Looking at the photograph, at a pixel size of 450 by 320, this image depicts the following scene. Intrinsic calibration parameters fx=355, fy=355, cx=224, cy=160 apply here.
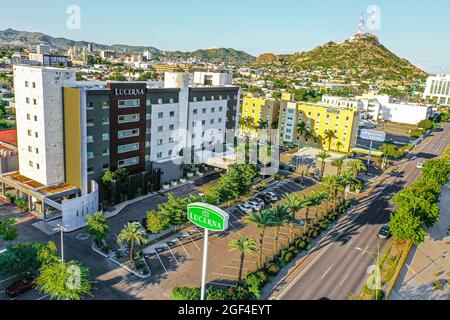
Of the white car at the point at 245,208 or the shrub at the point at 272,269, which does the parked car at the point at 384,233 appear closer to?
the white car at the point at 245,208

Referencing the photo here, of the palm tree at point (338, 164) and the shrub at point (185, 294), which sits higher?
the palm tree at point (338, 164)

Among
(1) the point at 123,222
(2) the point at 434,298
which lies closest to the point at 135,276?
(1) the point at 123,222

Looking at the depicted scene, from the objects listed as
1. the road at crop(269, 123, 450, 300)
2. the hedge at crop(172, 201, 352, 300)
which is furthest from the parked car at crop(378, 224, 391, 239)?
the hedge at crop(172, 201, 352, 300)

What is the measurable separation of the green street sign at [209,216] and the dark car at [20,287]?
21593 millimetres

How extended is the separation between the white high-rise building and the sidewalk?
5797 centimetres

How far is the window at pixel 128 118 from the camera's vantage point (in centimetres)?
6809

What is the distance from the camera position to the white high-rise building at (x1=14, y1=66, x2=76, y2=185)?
6000 centimetres

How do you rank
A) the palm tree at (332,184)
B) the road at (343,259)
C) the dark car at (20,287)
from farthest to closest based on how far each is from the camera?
the palm tree at (332,184)
the road at (343,259)
the dark car at (20,287)

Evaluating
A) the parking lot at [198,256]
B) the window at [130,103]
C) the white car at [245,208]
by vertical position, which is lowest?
the parking lot at [198,256]

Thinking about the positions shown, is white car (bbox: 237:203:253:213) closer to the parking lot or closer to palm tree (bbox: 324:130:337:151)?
the parking lot

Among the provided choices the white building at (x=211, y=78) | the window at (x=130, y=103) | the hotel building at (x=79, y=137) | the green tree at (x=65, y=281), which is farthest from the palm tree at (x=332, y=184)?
the white building at (x=211, y=78)

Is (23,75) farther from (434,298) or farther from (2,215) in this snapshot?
(434,298)

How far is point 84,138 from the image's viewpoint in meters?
61.8

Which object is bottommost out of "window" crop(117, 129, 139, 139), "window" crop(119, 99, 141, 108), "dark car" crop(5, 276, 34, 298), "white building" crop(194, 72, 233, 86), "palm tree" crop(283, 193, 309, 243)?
"dark car" crop(5, 276, 34, 298)
